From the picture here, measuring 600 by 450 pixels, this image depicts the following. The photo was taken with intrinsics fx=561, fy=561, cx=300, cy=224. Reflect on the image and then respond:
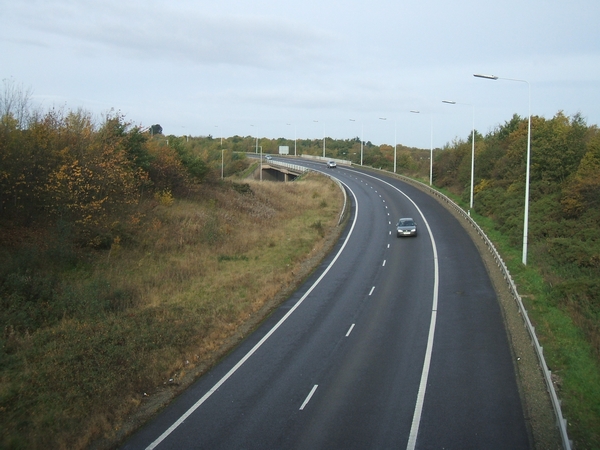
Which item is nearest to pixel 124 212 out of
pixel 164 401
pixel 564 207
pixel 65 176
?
pixel 65 176

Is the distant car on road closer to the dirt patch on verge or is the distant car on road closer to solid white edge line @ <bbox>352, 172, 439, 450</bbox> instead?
solid white edge line @ <bbox>352, 172, 439, 450</bbox>

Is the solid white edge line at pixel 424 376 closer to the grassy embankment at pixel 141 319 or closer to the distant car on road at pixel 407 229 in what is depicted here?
the grassy embankment at pixel 141 319

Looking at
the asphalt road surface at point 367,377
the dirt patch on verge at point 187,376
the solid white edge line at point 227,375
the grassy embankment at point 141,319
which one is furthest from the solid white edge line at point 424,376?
the grassy embankment at point 141,319

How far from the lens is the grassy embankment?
1291 centimetres

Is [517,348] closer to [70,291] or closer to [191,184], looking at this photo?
[70,291]

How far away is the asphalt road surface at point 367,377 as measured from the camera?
11.6 m

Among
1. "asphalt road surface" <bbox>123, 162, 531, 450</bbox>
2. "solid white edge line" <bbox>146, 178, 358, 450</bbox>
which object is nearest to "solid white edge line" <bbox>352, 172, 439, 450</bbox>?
"asphalt road surface" <bbox>123, 162, 531, 450</bbox>

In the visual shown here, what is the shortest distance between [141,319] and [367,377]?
8977 mm

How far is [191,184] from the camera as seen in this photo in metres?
47.1

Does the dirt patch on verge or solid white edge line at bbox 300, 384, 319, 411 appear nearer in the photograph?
the dirt patch on verge

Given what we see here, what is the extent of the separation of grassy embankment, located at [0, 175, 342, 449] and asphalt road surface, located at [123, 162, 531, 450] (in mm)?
1272

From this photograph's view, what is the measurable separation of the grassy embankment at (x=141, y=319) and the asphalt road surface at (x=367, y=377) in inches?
50.1

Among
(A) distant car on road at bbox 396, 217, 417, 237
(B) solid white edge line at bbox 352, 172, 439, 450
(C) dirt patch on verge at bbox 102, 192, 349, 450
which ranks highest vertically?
(A) distant car on road at bbox 396, 217, 417, 237

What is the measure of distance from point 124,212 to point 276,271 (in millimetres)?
10870
